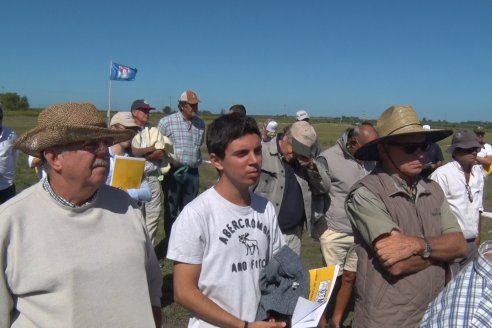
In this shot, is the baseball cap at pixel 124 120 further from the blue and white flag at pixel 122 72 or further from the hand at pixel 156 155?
the blue and white flag at pixel 122 72

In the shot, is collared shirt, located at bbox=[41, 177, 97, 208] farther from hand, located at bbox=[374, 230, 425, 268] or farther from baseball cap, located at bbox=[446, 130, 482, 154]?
baseball cap, located at bbox=[446, 130, 482, 154]

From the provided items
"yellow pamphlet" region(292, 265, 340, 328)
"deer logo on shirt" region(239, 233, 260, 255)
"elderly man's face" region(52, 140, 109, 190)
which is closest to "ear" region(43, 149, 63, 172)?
"elderly man's face" region(52, 140, 109, 190)

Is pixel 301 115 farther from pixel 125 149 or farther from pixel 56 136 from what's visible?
pixel 56 136

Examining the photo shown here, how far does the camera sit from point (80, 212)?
6.81ft

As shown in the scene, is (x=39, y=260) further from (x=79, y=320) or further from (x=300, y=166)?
(x=300, y=166)

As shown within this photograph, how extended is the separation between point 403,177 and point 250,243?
981mm

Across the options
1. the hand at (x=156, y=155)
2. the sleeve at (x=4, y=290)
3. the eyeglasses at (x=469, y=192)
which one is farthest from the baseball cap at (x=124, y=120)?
the eyeglasses at (x=469, y=192)

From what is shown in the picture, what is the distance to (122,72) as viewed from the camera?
13.2m

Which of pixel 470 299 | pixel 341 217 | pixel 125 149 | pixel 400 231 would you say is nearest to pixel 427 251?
pixel 400 231

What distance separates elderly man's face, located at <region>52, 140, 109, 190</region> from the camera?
2039 mm

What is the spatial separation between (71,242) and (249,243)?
867 mm

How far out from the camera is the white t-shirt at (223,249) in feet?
7.57

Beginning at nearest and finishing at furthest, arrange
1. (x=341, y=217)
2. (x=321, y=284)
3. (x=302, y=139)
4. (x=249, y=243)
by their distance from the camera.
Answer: (x=249, y=243)
(x=321, y=284)
(x=302, y=139)
(x=341, y=217)

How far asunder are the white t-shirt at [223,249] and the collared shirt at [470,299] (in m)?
0.89
